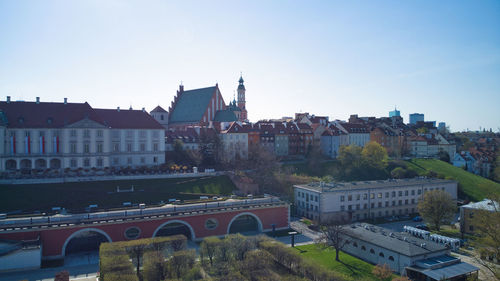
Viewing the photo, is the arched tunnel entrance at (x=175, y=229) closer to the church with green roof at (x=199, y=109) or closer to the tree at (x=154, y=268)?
the tree at (x=154, y=268)

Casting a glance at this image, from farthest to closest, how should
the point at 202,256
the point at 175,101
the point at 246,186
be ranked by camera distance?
the point at 175,101
the point at 246,186
the point at 202,256

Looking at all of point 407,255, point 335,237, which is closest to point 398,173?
point 335,237

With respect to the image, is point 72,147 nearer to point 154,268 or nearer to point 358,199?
point 154,268

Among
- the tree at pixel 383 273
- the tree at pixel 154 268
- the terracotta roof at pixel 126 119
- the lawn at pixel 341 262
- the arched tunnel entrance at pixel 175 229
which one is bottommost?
the lawn at pixel 341 262

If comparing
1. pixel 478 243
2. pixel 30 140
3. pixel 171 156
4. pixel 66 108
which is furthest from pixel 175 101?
pixel 478 243

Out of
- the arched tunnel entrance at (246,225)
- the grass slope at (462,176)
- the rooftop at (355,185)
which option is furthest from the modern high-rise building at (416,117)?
the arched tunnel entrance at (246,225)

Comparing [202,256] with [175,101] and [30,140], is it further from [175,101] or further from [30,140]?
[175,101]

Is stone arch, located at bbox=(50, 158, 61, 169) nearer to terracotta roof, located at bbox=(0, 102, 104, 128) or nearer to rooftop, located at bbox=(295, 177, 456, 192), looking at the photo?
terracotta roof, located at bbox=(0, 102, 104, 128)
